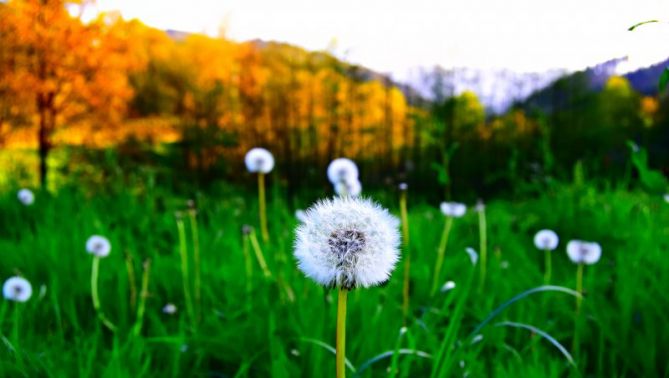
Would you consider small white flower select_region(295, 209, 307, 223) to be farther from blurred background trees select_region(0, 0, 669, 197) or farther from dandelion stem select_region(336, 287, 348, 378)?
blurred background trees select_region(0, 0, 669, 197)

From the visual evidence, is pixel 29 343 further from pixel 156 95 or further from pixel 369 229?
pixel 156 95

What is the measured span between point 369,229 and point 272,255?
1.93m

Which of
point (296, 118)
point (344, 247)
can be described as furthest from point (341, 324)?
point (296, 118)

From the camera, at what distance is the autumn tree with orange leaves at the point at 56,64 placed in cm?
870

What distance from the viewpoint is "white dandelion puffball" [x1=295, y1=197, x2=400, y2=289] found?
953 millimetres

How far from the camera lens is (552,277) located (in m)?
3.00

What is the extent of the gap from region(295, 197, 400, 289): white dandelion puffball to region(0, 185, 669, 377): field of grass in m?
0.34

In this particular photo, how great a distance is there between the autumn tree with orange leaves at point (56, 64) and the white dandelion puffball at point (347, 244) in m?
7.78

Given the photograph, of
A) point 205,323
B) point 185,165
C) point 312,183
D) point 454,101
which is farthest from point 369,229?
point 454,101

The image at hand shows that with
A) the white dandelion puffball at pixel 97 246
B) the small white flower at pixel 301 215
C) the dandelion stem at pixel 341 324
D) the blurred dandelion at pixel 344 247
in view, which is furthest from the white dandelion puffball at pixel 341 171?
the dandelion stem at pixel 341 324

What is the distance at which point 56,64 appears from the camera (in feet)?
30.1

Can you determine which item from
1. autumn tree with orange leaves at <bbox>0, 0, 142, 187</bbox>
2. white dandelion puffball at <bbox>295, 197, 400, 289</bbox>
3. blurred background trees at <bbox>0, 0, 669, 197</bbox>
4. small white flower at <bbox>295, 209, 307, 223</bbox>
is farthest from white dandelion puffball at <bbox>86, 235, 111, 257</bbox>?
autumn tree with orange leaves at <bbox>0, 0, 142, 187</bbox>

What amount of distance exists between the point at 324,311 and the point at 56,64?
840 cm

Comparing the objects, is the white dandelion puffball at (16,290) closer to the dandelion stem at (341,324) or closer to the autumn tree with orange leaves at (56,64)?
the dandelion stem at (341,324)
